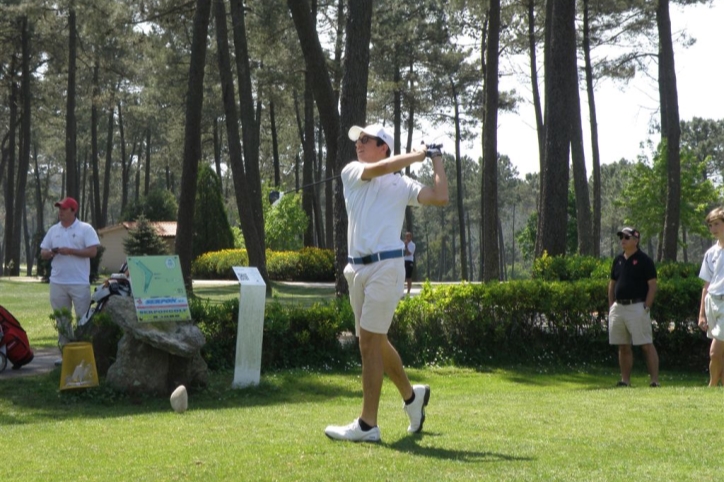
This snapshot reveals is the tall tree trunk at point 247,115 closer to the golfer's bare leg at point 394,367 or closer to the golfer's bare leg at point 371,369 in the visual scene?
the golfer's bare leg at point 394,367

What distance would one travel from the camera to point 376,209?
596 cm

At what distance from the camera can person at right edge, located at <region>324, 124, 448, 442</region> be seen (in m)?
5.83

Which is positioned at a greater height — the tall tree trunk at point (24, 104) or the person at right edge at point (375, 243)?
the tall tree trunk at point (24, 104)

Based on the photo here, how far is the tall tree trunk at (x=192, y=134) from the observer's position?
19078mm

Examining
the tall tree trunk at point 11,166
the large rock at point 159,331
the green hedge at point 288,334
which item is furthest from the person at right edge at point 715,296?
the tall tree trunk at point 11,166

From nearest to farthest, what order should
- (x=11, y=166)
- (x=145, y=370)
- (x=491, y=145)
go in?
(x=145, y=370) < (x=491, y=145) < (x=11, y=166)

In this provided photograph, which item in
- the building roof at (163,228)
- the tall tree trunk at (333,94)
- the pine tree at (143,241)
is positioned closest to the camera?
the tall tree trunk at (333,94)

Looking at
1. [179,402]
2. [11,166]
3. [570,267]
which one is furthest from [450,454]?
[11,166]

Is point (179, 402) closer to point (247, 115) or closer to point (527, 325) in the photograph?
point (527, 325)

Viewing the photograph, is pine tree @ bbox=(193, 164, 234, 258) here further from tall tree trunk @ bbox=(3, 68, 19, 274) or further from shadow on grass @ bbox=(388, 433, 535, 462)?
shadow on grass @ bbox=(388, 433, 535, 462)

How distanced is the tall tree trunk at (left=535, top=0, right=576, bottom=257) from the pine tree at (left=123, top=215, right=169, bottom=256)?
23.3m

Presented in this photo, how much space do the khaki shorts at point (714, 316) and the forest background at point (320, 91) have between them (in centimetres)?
443

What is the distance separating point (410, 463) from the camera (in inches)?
207

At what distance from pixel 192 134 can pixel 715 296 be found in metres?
12.1
